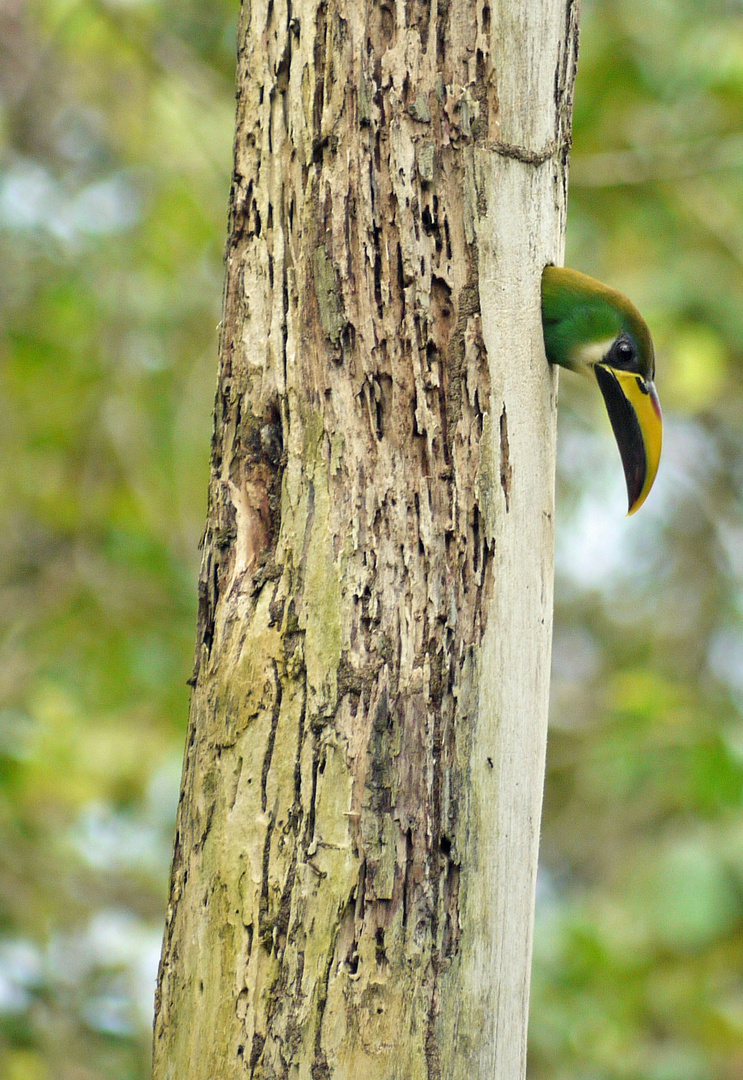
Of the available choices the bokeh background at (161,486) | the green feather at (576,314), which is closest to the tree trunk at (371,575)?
the green feather at (576,314)

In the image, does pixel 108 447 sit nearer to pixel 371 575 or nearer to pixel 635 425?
pixel 635 425

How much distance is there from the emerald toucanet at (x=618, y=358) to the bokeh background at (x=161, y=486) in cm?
192

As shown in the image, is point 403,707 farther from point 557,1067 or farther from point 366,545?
point 557,1067

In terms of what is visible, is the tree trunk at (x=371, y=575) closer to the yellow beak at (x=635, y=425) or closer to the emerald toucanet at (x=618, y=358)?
the emerald toucanet at (x=618, y=358)

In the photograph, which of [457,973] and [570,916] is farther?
[570,916]

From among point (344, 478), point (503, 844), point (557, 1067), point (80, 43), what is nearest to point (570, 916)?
point (557, 1067)

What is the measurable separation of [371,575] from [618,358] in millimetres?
669

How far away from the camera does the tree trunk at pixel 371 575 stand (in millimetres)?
1413

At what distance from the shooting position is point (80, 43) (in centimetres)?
455

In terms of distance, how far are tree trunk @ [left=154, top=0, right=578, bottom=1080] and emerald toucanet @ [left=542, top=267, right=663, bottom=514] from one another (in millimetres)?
123

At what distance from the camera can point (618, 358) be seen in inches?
72.7

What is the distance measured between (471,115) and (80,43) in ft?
11.9

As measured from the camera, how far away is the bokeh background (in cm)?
376

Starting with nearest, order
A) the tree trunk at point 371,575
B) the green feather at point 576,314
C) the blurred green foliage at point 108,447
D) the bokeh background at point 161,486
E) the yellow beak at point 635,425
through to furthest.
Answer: the tree trunk at point 371,575
the green feather at point 576,314
the yellow beak at point 635,425
the bokeh background at point 161,486
the blurred green foliage at point 108,447
